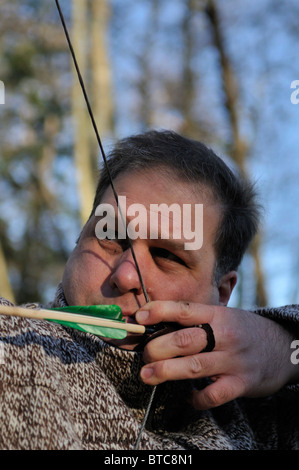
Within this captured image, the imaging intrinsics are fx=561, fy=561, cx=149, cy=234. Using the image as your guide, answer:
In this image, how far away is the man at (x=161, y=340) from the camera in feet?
3.82

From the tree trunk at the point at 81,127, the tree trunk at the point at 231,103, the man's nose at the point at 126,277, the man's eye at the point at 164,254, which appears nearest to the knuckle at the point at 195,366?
the man's nose at the point at 126,277

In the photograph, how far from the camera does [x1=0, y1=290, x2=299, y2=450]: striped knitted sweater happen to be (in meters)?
1.07

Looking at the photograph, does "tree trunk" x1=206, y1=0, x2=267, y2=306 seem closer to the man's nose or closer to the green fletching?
the man's nose

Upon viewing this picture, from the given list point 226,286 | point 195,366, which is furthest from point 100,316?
point 226,286

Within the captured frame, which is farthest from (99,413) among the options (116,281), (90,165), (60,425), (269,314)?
(90,165)

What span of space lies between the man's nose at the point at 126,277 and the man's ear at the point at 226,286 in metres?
0.43

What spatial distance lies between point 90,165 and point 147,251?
4282 mm

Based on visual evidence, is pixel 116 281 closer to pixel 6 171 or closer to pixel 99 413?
pixel 99 413

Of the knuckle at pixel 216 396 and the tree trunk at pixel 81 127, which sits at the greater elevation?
the tree trunk at pixel 81 127

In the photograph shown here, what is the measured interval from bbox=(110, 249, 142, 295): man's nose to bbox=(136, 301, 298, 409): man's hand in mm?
145

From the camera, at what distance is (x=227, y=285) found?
1.78 metres

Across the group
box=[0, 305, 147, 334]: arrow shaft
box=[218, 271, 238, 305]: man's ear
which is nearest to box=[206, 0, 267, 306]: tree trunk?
box=[218, 271, 238, 305]: man's ear

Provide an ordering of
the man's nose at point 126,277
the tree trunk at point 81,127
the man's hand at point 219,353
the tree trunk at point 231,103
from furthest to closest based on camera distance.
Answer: the tree trunk at point 231,103 → the tree trunk at point 81,127 → the man's nose at point 126,277 → the man's hand at point 219,353

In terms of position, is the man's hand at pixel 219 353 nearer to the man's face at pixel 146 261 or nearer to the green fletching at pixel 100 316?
the green fletching at pixel 100 316
